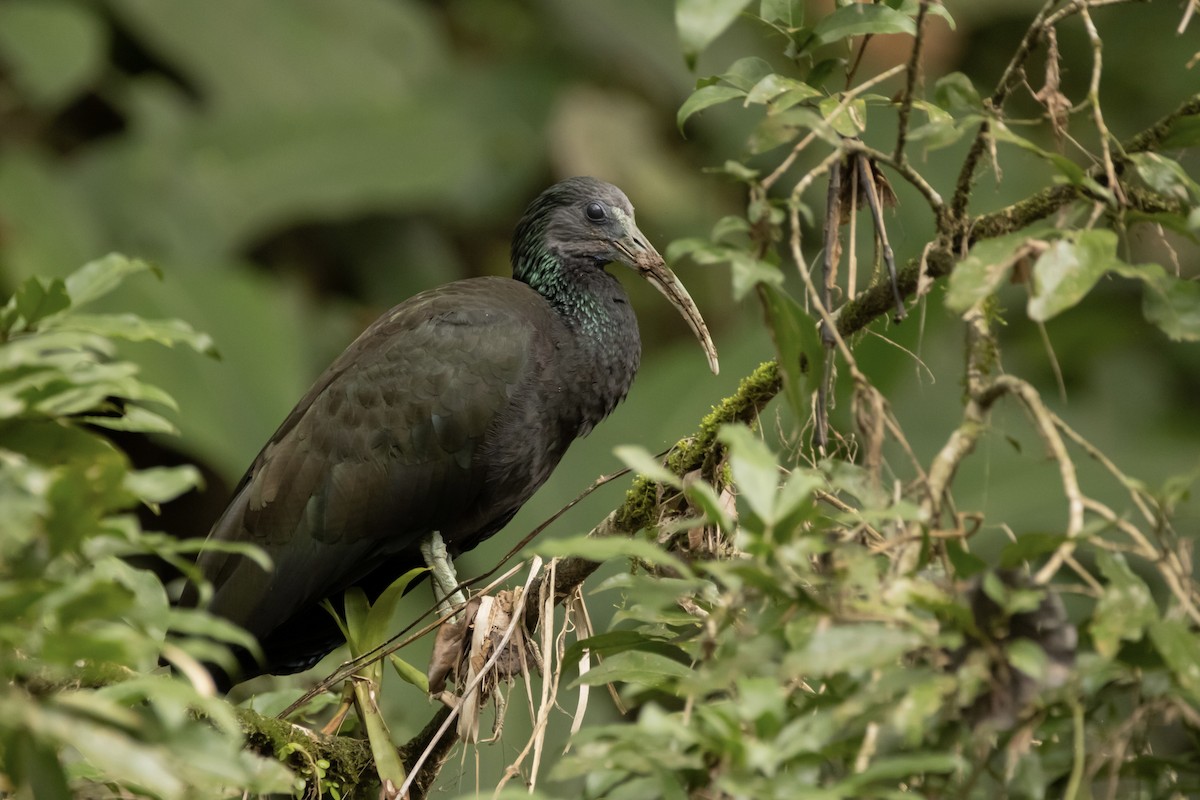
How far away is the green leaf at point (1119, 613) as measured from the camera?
4.91ft

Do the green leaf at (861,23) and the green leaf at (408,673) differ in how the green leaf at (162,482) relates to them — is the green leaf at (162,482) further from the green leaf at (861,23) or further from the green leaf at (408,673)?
the green leaf at (408,673)

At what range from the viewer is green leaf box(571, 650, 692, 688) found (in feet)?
6.88

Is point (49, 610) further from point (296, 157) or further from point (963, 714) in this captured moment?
point (296, 157)

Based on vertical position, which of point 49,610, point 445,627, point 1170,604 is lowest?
point 445,627

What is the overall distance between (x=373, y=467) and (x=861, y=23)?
78.5 inches

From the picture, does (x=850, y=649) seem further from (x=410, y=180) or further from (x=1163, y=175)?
(x=410, y=180)

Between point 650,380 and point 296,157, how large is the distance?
7.23ft

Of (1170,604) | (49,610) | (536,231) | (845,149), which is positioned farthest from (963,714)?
(536,231)

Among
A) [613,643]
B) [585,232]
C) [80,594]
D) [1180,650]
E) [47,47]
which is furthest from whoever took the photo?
[47,47]

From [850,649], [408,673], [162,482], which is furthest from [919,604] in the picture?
[408,673]

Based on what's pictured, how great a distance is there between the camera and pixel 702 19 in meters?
1.63

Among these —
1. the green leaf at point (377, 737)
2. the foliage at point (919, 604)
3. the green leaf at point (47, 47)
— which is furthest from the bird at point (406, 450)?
the green leaf at point (47, 47)

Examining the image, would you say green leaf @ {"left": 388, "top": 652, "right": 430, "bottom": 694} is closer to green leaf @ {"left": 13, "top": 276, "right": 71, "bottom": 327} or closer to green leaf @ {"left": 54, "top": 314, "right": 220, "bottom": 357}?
green leaf @ {"left": 54, "top": 314, "right": 220, "bottom": 357}

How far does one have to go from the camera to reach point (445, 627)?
9.36ft
